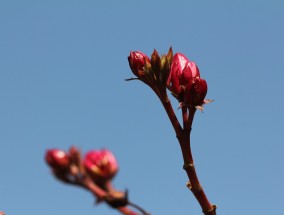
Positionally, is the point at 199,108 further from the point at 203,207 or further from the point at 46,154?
the point at 46,154

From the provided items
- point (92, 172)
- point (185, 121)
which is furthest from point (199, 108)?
point (92, 172)

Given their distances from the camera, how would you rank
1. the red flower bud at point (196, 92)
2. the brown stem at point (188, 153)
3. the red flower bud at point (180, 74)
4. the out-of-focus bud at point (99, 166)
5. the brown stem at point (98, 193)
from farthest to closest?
the red flower bud at point (180, 74) → the red flower bud at point (196, 92) → the brown stem at point (188, 153) → the out-of-focus bud at point (99, 166) → the brown stem at point (98, 193)

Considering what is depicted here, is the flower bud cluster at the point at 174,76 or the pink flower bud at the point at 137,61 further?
the pink flower bud at the point at 137,61

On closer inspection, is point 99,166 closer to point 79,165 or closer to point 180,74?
point 79,165

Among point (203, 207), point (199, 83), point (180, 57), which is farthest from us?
point (180, 57)

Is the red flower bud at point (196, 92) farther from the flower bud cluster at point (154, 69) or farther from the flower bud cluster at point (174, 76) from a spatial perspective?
the flower bud cluster at point (154, 69)

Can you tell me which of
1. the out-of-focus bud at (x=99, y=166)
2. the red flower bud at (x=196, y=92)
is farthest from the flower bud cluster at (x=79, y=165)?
the red flower bud at (x=196, y=92)

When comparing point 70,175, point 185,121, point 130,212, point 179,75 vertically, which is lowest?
point 130,212
